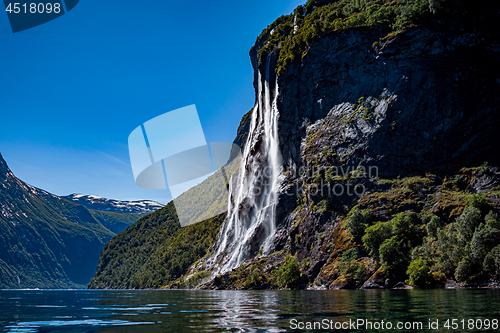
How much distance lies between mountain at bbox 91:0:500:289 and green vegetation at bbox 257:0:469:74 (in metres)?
0.33

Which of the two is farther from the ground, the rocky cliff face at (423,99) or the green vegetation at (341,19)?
the green vegetation at (341,19)

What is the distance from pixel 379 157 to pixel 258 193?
29.7 metres

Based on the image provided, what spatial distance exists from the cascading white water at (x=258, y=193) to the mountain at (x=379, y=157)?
0.39 meters

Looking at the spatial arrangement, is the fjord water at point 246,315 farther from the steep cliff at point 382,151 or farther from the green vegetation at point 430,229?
the steep cliff at point 382,151

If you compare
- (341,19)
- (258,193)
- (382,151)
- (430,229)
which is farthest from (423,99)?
(258,193)

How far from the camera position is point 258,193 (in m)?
80.7

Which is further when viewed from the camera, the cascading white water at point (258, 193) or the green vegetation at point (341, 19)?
the cascading white water at point (258, 193)

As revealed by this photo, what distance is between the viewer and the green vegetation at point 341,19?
6322cm

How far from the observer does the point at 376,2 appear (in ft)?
243

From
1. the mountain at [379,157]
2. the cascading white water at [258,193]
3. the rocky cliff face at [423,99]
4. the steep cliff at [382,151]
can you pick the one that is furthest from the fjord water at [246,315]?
the cascading white water at [258,193]

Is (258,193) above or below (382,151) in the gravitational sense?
below

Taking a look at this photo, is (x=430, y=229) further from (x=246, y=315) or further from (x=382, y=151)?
(x=246, y=315)

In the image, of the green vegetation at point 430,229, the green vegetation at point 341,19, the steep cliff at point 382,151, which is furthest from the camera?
the green vegetation at point 341,19

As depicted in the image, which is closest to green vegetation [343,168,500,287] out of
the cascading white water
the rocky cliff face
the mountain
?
the mountain
